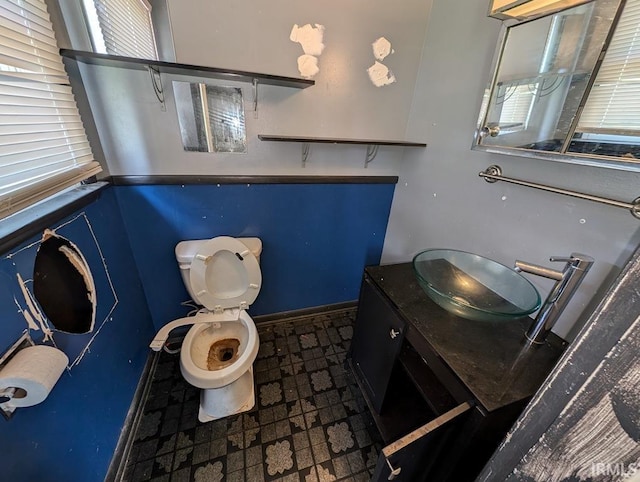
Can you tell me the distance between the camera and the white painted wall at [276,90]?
1.13 m

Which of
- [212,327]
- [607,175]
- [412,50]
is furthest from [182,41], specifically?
[607,175]

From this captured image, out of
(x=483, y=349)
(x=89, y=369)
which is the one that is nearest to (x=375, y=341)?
(x=483, y=349)

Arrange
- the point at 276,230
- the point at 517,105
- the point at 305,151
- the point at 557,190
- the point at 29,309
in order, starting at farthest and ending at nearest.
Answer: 1. the point at 276,230
2. the point at 305,151
3. the point at 517,105
4. the point at 557,190
5. the point at 29,309

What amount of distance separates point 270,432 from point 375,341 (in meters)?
0.72

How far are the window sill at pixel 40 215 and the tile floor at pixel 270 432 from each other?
1103mm

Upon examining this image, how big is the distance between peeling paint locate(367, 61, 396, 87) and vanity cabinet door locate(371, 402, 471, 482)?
156 centimetres

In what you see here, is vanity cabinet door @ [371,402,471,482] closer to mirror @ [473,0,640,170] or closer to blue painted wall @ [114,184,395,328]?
mirror @ [473,0,640,170]

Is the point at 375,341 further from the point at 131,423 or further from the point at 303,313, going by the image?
the point at 131,423

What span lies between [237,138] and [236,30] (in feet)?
1.54

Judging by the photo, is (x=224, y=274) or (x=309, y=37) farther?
(x=224, y=274)

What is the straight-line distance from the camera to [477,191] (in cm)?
117

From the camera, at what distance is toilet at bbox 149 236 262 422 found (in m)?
1.30

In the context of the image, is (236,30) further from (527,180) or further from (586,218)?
(586,218)

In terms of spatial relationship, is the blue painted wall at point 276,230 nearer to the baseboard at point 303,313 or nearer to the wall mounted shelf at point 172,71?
the baseboard at point 303,313
